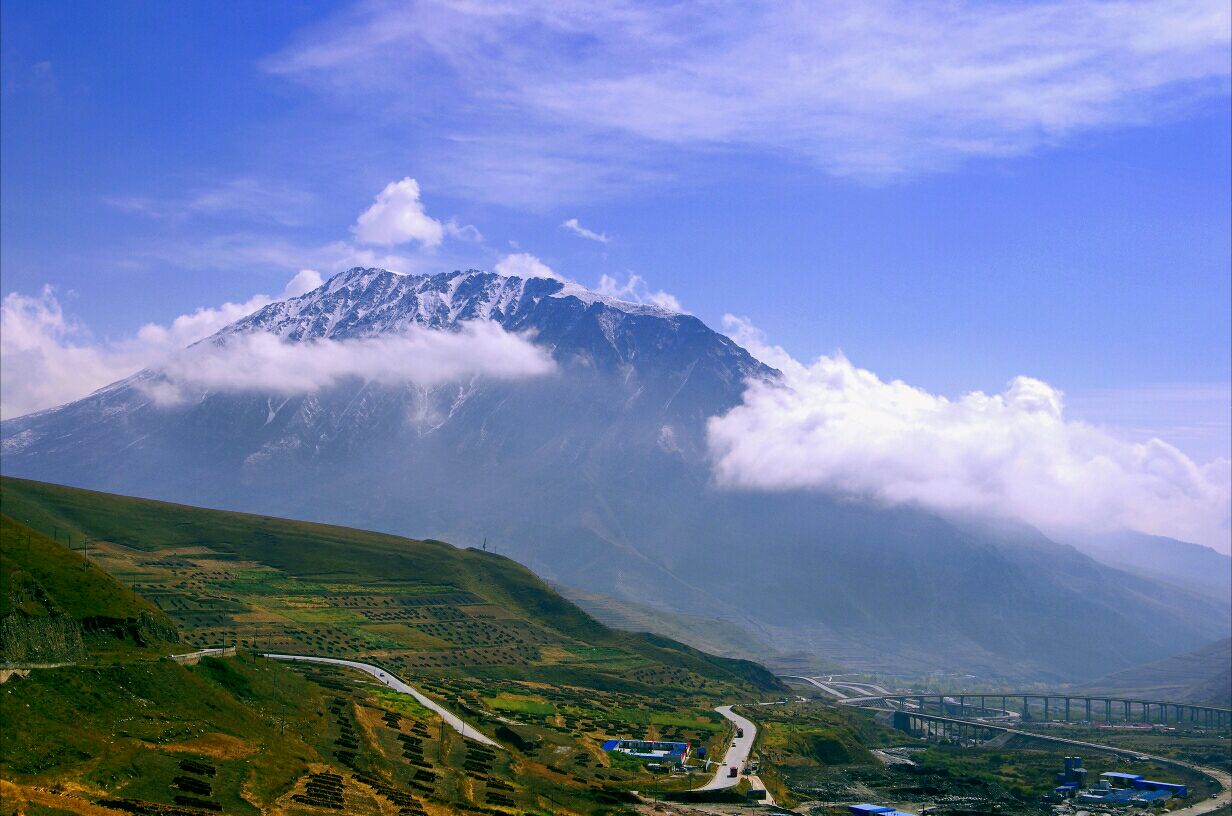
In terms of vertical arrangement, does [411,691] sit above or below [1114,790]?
above

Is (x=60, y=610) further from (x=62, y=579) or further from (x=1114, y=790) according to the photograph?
(x=1114, y=790)

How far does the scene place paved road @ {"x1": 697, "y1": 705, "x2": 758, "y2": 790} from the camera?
120 meters

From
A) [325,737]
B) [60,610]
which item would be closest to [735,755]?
[325,737]

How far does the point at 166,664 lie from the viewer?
8794 centimetres

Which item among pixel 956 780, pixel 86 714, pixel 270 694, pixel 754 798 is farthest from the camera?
pixel 956 780

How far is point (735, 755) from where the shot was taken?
142625 mm

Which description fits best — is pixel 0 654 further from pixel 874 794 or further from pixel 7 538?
pixel 874 794

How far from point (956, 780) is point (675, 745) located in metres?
41.7

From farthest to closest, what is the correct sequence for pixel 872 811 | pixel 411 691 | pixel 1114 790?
pixel 1114 790 → pixel 411 691 → pixel 872 811

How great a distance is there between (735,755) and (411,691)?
41.6 metres

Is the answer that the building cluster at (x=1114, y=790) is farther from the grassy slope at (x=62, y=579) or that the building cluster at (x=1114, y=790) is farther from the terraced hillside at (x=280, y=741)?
the grassy slope at (x=62, y=579)

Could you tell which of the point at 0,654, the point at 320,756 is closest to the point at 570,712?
the point at 320,756

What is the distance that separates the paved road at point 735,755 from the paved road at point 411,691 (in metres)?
23.7

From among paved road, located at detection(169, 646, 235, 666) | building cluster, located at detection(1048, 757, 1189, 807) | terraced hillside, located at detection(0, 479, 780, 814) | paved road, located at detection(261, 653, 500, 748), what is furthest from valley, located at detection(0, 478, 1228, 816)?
building cluster, located at detection(1048, 757, 1189, 807)
